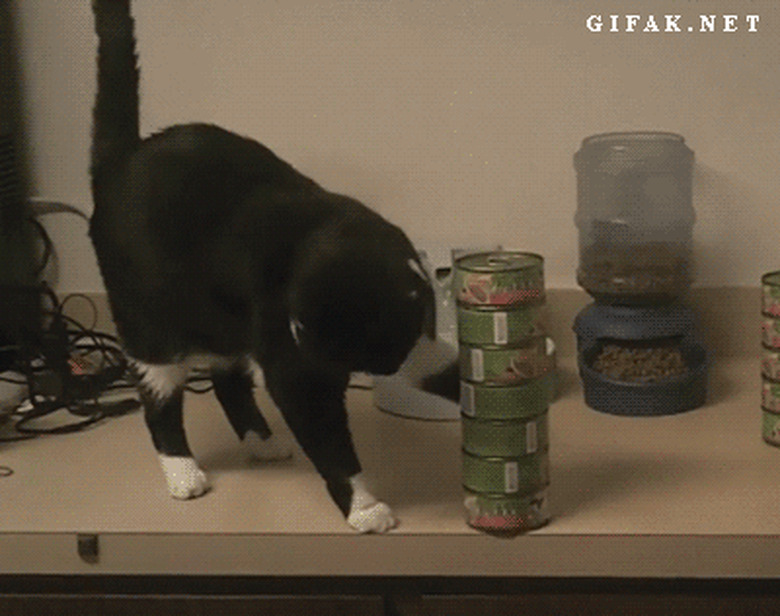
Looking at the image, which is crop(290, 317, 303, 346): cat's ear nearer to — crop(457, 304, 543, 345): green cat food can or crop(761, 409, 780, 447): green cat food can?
crop(457, 304, 543, 345): green cat food can

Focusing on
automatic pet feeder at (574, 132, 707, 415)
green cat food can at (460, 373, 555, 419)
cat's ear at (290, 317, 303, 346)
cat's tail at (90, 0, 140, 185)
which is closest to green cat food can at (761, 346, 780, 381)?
automatic pet feeder at (574, 132, 707, 415)

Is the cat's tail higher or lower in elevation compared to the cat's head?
higher

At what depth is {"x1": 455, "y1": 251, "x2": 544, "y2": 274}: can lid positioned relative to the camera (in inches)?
41.5

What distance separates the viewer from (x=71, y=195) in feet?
5.55

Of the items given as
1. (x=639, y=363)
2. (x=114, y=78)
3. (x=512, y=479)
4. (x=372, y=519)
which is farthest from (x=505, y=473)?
(x=114, y=78)

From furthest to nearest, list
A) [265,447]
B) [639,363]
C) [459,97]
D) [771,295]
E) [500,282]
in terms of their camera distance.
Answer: [459,97]
[639,363]
[265,447]
[771,295]
[500,282]

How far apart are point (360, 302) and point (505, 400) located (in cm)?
16

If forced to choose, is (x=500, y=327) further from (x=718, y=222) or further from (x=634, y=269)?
(x=718, y=222)

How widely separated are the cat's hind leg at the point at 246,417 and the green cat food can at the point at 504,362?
330 millimetres

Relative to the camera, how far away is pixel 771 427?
4.28ft

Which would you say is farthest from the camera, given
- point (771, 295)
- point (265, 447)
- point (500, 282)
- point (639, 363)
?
point (639, 363)

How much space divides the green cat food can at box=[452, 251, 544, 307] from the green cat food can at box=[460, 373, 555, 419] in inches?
3.0

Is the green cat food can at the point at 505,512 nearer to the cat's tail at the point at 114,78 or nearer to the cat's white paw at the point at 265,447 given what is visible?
the cat's white paw at the point at 265,447

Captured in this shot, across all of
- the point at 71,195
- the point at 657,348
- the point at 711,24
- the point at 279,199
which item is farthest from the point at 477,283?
the point at 71,195
